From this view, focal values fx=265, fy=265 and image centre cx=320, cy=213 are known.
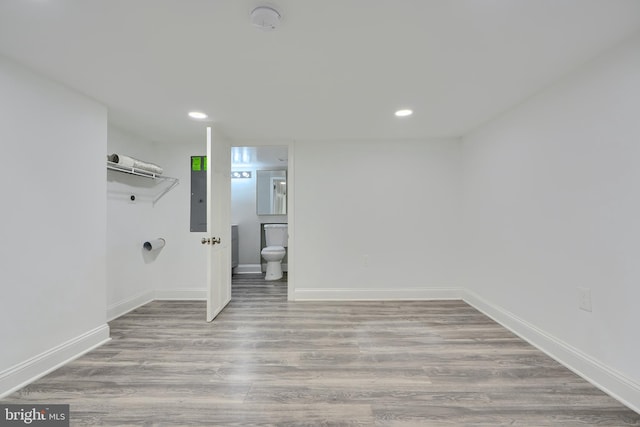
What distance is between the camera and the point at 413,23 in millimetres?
1334

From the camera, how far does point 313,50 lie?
1.54 m

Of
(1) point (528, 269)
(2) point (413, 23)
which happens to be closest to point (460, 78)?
(2) point (413, 23)

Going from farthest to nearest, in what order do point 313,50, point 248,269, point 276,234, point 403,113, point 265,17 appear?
1. point 248,269
2. point 276,234
3. point 403,113
4. point 313,50
5. point 265,17

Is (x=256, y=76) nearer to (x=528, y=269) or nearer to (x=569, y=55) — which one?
(x=569, y=55)

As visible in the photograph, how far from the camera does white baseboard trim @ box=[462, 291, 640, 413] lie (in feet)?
4.87

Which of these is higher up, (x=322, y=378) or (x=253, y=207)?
(x=253, y=207)

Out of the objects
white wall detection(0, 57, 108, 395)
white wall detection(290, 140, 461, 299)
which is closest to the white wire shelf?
white wall detection(0, 57, 108, 395)

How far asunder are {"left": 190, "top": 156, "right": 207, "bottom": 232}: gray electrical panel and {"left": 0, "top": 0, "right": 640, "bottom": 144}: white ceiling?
103cm

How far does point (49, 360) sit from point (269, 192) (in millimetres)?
3739

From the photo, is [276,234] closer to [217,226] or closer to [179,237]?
[179,237]

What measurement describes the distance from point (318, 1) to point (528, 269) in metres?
2.51

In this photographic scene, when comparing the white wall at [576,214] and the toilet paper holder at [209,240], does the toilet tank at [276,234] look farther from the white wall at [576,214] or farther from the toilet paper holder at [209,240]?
the white wall at [576,214]

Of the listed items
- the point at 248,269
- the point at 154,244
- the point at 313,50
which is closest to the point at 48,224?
the point at 154,244

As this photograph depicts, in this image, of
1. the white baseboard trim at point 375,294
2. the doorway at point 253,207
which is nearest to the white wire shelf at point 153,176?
the doorway at point 253,207
